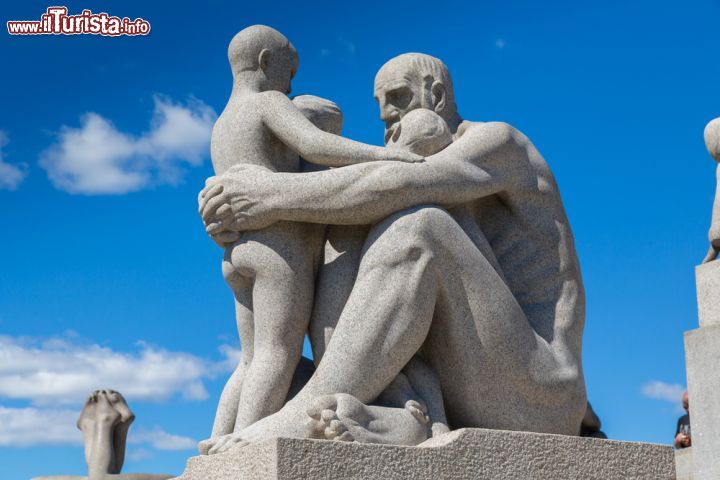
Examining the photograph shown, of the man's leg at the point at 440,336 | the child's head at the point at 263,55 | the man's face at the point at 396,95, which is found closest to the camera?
the man's leg at the point at 440,336

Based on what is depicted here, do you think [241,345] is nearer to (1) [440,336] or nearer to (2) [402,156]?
(1) [440,336]

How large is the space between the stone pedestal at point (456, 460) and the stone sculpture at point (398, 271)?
4.5 inches

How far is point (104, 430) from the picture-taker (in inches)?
523

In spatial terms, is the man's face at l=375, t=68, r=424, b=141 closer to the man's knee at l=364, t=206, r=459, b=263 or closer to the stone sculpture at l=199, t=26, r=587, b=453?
the stone sculpture at l=199, t=26, r=587, b=453

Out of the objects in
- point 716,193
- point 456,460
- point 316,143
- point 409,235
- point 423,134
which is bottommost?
point 456,460

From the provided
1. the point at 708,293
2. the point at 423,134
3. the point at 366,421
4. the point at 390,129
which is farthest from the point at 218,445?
the point at 708,293

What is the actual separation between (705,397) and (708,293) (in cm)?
71

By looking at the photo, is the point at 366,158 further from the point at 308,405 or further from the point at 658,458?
the point at 658,458

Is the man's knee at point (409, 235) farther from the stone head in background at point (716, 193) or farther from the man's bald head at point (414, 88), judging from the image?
the stone head in background at point (716, 193)

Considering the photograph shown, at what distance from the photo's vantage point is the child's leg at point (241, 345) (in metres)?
5.13

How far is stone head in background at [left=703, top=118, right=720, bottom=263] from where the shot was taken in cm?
720

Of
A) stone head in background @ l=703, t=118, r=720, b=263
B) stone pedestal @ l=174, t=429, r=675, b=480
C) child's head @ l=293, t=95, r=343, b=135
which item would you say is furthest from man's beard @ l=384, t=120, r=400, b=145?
stone head in background @ l=703, t=118, r=720, b=263

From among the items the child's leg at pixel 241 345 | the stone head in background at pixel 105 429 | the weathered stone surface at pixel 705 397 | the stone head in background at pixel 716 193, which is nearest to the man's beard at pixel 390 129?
the child's leg at pixel 241 345

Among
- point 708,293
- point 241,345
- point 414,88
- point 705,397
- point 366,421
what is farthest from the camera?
point 708,293
